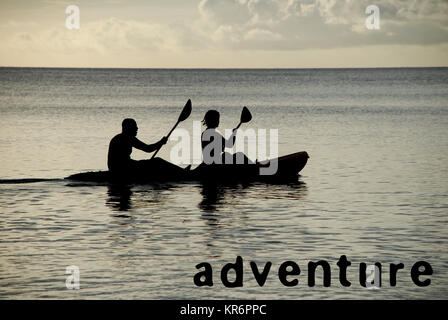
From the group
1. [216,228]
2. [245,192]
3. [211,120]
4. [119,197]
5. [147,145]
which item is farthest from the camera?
[245,192]

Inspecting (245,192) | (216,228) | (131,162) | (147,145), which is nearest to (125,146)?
(131,162)

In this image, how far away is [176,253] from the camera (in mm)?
12555

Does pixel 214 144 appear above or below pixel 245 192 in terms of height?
above

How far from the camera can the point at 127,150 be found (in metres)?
18.6

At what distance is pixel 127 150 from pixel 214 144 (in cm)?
195

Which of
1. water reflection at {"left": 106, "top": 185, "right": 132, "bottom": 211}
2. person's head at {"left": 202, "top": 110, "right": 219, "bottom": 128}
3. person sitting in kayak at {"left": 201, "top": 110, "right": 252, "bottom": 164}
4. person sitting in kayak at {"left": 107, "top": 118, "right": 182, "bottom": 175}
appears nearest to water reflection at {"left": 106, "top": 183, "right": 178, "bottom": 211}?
water reflection at {"left": 106, "top": 185, "right": 132, "bottom": 211}

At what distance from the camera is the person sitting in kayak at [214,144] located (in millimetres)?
18438

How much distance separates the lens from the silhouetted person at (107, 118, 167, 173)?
1834cm

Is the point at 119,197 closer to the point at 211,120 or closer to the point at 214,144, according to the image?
the point at 214,144

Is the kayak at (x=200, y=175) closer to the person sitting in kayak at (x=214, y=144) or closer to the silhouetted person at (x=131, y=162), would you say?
the silhouetted person at (x=131, y=162)

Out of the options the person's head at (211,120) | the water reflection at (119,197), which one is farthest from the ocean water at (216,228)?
the person's head at (211,120)

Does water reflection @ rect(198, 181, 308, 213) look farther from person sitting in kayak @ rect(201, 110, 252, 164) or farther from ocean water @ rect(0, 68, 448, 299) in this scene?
person sitting in kayak @ rect(201, 110, 252, 164)
